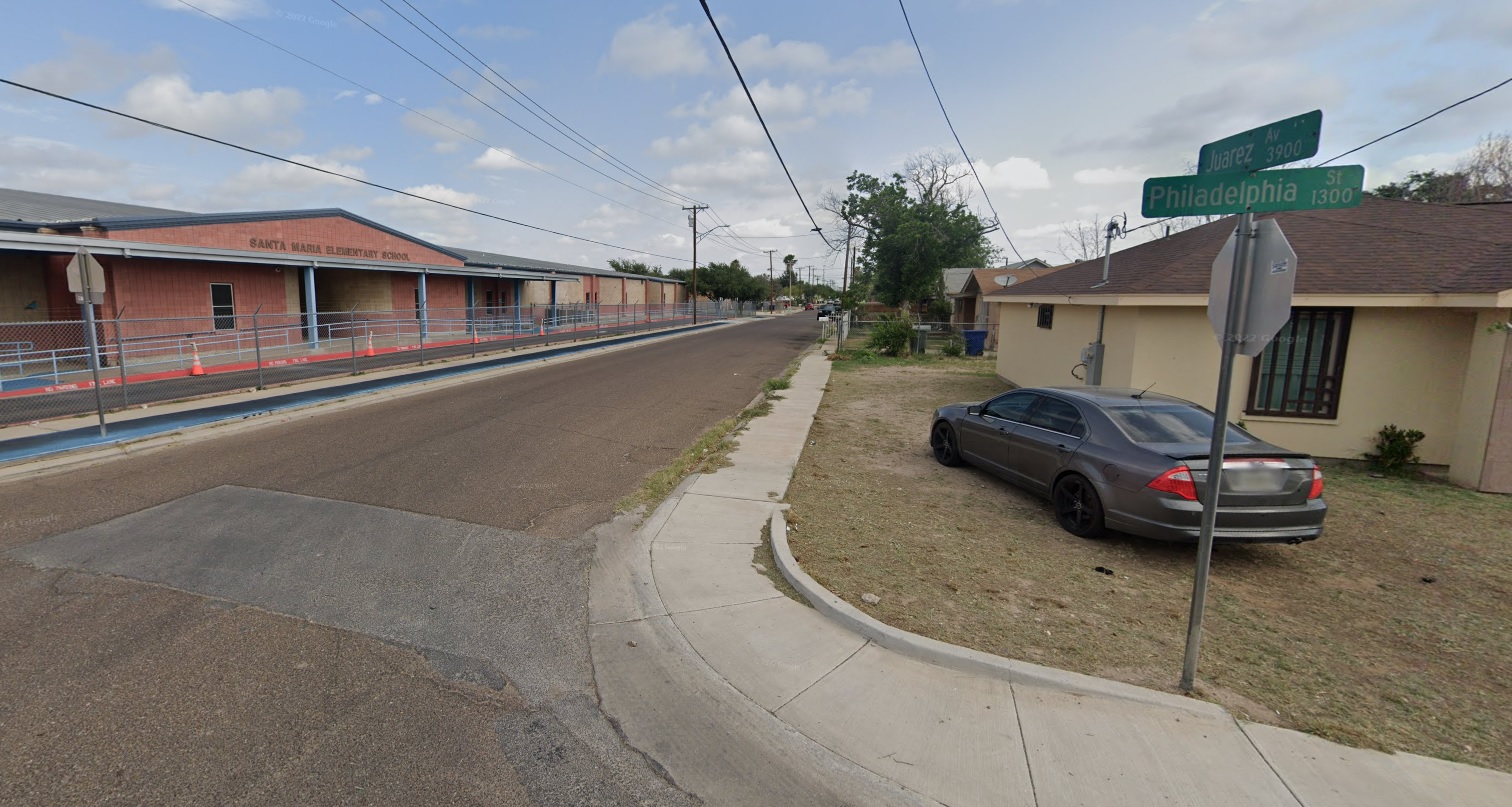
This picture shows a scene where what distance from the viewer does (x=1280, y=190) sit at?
3793 millimetres

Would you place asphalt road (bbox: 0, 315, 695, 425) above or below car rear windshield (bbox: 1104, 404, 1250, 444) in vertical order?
below

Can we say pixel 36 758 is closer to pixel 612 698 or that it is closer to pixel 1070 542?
pixel 612 698

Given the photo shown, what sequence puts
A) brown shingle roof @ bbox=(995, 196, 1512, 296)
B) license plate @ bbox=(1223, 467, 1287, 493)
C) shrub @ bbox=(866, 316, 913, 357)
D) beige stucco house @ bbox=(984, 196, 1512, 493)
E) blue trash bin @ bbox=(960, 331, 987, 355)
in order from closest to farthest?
license plate @ bbox=(1223, 467, 1287, 493)
beige stucco house @ bbox=(984, 196, 1512, 493)
brown shingle roof @ bbox=(995, 196, 1512, 296)
shrub @ bbox=(866, 316, 913, 357)
blue trash bin @ bbox=(960, 331, 987, 355)

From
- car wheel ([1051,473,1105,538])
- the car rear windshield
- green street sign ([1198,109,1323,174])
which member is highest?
green street sign ([1198,109,1323,174])

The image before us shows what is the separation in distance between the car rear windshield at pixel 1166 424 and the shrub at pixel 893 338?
19.9 metres

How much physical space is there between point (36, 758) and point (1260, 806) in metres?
5.43

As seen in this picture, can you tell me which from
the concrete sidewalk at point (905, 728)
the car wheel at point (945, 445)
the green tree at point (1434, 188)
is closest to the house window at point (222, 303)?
the car wheel at point (945, 445)

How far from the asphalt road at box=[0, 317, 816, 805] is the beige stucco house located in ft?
28.7

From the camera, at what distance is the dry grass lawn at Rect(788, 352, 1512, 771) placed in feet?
12.7

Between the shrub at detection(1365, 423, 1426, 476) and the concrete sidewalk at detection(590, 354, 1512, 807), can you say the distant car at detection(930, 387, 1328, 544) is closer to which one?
the concrete sidewalk at detection(590, 354, 1512, 807)

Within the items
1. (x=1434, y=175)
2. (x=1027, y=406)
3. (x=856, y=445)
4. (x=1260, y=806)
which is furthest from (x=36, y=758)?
(x=1434, y=175)

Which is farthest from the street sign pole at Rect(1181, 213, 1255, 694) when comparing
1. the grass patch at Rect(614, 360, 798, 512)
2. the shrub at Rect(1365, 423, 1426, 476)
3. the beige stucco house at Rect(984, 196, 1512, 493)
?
the shrub at Rect(1365, 423, 1426, 476)

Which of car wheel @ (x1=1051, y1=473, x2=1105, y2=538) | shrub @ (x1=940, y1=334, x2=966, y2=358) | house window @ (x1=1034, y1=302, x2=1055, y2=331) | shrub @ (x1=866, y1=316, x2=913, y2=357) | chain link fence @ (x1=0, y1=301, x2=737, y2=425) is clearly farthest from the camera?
shrub @ (x1=940, y1=334, x2=966, y2=358)

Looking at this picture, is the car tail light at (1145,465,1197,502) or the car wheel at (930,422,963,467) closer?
the car tail light at (1145,465,1197,502)
